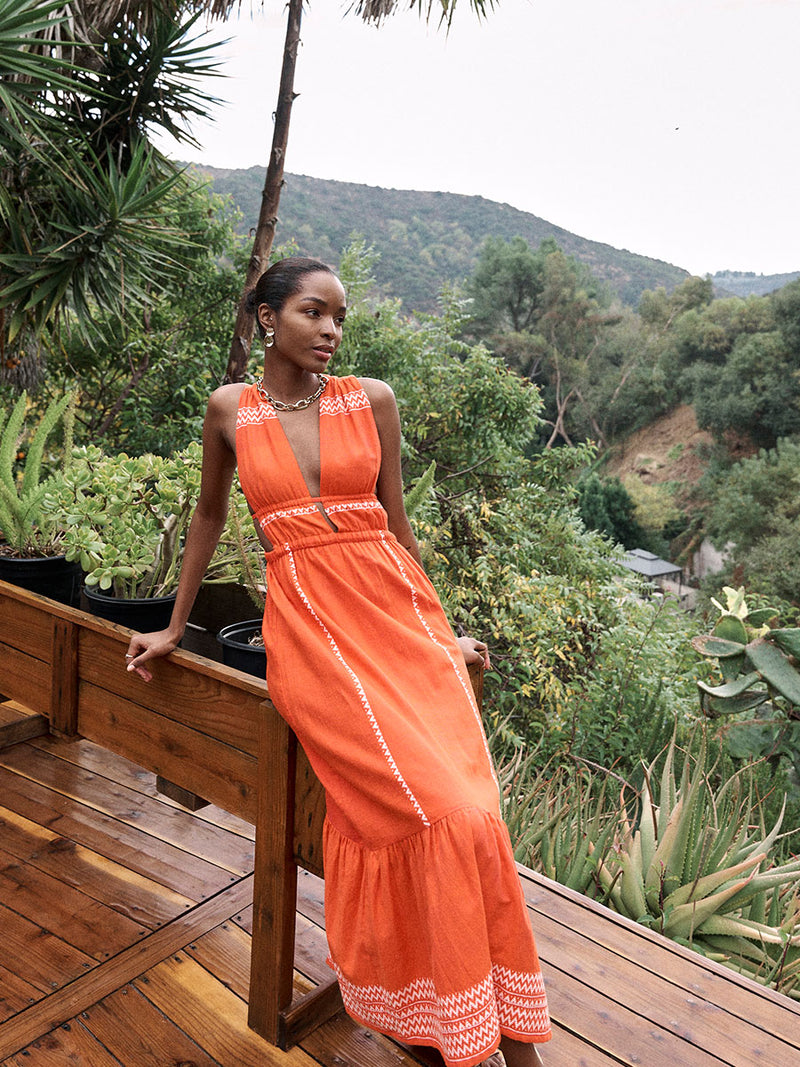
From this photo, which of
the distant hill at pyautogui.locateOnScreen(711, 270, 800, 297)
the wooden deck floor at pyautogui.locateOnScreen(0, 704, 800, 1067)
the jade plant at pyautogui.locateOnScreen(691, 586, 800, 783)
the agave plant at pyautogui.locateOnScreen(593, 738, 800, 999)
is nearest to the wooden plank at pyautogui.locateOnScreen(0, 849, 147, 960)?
the wooden deck floor at pyautogui.locateOnScreen(0, 704, 800, 1067)

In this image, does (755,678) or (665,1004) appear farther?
(755,678)

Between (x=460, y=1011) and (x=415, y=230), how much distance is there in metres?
34.9

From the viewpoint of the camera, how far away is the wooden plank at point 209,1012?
4.71 ft

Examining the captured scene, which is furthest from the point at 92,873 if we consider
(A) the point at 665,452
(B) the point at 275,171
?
(A) the point at 665,452

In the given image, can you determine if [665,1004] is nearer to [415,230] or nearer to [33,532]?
[33,532]

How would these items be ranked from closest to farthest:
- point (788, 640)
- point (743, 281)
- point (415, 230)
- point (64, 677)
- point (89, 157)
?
point (64, 677)
point (788, 640)
point (89, 157)
point (415, 230)
point (743, 281)

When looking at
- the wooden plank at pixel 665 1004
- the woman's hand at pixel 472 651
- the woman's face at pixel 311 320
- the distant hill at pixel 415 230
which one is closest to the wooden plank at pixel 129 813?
the wooden plank at pixel 665 1004

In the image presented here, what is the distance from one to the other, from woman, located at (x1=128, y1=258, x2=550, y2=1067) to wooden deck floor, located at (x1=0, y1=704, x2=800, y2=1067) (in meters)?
0.27

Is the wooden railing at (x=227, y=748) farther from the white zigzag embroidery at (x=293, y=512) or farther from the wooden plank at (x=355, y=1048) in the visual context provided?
the white zigzag embroidery at (x=293, y=512)

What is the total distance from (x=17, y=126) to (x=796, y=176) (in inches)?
1989

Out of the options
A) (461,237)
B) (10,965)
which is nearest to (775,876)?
(10,965)

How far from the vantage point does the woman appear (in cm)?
118

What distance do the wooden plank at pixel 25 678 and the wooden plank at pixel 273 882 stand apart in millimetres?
719

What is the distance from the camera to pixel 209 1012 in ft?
5.05
